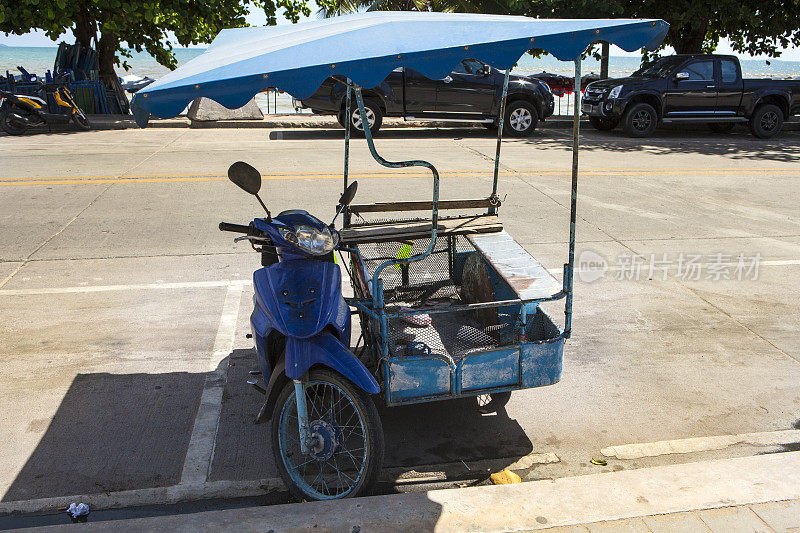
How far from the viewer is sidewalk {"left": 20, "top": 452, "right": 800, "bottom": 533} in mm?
3236

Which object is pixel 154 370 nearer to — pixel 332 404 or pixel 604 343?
pixel 332 404

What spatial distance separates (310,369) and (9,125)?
15.5 meters

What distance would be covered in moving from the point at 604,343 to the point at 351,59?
3232 mm

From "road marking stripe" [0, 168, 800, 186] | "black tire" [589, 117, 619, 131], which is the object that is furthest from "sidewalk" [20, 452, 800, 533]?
"black tire" [589, 117, 619, 131]

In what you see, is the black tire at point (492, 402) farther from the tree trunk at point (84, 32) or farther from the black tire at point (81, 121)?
the tree trunk at point (84, 32)

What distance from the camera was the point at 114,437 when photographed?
13.6 feet

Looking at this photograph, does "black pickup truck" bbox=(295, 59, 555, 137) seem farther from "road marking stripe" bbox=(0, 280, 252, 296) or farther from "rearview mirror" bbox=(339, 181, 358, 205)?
"rearview mirror" bbox=(339, 181, 358, 205)

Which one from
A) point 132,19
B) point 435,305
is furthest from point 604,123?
point 435,305

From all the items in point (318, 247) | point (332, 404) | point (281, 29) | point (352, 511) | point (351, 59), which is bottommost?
point (352, 511)

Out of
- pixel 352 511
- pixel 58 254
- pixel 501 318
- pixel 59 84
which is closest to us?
pixel 352 511

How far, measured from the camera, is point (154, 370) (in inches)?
197

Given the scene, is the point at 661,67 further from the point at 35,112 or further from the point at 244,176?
the point at 244,176

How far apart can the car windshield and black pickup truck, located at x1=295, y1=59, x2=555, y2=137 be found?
2.43m

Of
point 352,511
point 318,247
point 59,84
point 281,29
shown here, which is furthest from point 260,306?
point 59,84
